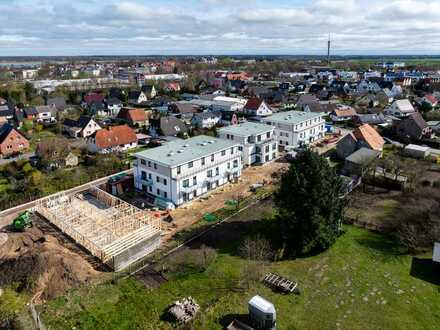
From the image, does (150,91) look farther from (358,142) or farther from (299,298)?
(299,298)

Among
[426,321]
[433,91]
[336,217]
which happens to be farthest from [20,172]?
[433,91]

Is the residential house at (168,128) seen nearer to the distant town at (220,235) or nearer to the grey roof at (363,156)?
the distant town at (220,235)

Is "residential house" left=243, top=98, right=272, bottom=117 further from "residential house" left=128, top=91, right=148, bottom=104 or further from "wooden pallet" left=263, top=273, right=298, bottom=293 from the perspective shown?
"wooden pallet" left=263, top=273, right=298, bottom=293

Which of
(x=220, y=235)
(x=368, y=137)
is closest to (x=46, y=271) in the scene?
(x=220, y=235)

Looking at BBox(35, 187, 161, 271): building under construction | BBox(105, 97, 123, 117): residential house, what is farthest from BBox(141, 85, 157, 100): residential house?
BBox(35, 187, 161, 271): building under construction

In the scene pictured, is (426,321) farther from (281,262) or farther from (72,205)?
(72,205)
